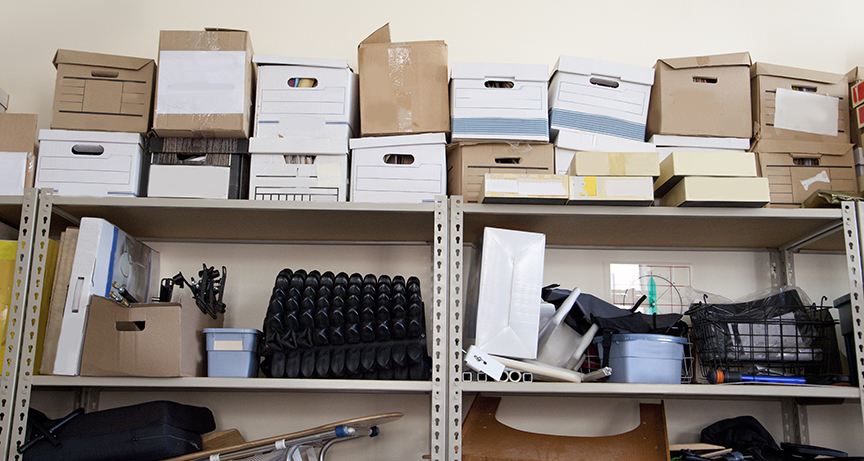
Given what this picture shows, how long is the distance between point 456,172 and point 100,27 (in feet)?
4.41

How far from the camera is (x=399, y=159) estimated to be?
1722 mm

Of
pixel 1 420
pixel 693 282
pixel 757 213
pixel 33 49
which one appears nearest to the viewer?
pixel 1 420

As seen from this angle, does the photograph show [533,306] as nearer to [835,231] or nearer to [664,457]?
[664,457]

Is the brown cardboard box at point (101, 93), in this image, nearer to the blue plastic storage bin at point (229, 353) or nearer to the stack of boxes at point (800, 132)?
the blue plastic storage bin at point (229, 353)

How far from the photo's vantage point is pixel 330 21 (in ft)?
6.90

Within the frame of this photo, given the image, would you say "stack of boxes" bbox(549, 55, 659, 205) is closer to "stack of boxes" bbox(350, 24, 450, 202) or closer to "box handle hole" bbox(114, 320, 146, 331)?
"stack of boxes" bbox(350, 24, 450, 202)

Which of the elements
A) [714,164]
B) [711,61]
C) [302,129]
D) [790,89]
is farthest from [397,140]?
[790,89]

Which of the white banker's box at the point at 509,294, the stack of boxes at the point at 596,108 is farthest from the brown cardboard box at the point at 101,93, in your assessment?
the stack of boxes at the point at 596,108

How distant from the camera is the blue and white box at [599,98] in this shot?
1.71m

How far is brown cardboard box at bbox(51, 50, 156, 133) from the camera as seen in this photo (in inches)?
65.0

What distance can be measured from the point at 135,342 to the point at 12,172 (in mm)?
592

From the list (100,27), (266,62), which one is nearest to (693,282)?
(266,62)

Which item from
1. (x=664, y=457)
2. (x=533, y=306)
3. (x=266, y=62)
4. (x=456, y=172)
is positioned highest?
(x=266, y=62)

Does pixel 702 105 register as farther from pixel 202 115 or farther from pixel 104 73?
pixel 104 73
